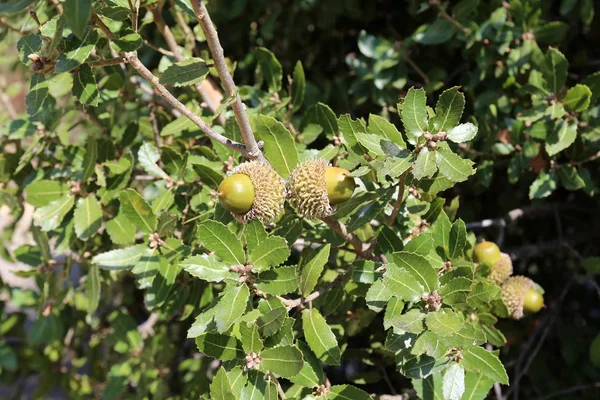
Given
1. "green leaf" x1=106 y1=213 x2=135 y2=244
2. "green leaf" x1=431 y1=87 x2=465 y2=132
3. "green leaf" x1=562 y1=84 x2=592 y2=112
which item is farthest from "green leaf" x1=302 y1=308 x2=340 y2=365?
"green leaf" x1=562 y1=84 x2=592 y2=112

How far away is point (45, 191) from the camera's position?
1.53m

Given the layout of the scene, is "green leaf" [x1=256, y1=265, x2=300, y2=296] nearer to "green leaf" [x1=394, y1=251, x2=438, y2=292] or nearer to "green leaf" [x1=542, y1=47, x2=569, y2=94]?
"green leaf" [x1=394, y1=251, x2=438, y2=292]

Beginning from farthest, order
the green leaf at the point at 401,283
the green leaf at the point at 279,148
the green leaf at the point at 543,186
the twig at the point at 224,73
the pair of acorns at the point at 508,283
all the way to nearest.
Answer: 1. the green leaf at the point at 543,186
2. the pair of acorns at the point at 508,283
3. the green leaf at the point at 279,148
4. the green leaf at the point at 401,283
5. the twig at the point at 224,73

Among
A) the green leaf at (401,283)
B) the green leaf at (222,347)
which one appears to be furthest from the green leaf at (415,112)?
the green leaf at (222,347)

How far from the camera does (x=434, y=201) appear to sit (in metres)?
1.30

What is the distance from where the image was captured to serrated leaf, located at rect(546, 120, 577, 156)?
58.2 inches

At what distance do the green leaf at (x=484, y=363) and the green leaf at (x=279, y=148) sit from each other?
496 millimetres

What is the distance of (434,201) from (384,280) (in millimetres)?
334

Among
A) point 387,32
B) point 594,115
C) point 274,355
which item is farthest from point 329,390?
point 387,32

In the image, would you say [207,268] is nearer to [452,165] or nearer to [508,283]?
[452,165]

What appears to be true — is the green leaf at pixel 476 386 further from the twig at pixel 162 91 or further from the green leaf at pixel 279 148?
the twig at pixel 162 91

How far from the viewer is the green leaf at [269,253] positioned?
1.04m

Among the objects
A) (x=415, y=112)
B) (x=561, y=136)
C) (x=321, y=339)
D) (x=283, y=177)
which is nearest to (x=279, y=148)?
(x=283, y=177)

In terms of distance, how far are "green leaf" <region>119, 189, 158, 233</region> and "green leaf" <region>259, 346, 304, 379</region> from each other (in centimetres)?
43
